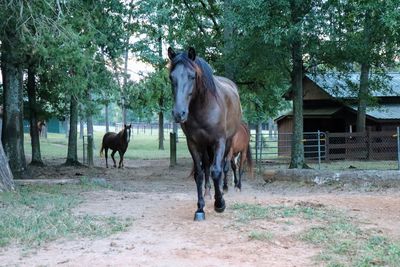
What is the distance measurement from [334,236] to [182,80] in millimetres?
2447

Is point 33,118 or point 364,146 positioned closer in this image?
point 33,118

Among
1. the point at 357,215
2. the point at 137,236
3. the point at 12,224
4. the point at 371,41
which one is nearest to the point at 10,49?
the point at 12,224

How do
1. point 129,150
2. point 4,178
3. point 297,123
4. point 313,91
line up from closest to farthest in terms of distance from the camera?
point 4,178 < point 297,123 < point 313,91 < point 129,150

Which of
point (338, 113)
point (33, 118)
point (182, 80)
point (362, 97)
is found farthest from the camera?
point (338, 113)

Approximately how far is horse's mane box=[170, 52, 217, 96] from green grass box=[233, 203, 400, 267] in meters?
1.69

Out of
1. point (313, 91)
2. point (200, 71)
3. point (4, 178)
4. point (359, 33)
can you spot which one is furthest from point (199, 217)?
point (313, 91)

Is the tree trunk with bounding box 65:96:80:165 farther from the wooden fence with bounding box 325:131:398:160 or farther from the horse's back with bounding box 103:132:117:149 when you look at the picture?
the wooden fence with bounding box 325:131:398:160

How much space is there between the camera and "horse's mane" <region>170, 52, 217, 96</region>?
577cm

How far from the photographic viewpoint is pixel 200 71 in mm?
6043

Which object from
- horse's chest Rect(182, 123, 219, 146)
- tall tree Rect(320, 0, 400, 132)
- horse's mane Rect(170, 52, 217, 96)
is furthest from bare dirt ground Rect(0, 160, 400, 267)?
tall tree Rect(320, 0, 400, 132)

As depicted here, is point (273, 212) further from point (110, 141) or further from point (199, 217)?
point (110, 141)

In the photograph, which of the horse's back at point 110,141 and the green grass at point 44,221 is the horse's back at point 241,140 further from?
the horse's back at point 110,141

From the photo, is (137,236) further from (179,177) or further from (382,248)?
(179,177)

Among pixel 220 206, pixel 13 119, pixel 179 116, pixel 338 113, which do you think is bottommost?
pixel 220 206
